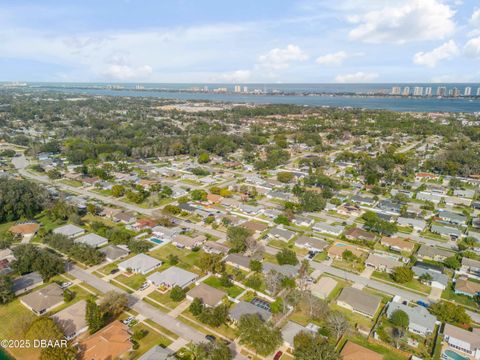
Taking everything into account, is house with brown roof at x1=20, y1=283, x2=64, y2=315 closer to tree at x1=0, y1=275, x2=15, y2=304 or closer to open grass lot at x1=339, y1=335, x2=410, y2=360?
tree at x1=0, y1=275, x2=15, y2=304

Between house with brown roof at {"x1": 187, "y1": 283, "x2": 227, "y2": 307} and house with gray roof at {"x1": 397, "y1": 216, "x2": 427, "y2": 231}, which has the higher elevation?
house with gray roof at {"x1": 397, "y1": 216, "x2": 427, "y2": 231}

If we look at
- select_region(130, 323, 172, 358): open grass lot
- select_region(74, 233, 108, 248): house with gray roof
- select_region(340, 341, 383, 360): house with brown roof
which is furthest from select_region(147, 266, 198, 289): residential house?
select_region(340, 341, 383, 360): house with brown roof

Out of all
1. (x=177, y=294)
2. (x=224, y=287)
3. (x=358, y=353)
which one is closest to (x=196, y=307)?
(x=177, y=294)

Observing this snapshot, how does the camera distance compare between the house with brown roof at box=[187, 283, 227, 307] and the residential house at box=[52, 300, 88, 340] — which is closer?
the residential house at box=[52, 300, 88, 340]

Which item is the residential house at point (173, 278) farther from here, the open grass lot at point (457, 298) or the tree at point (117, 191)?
the tree at point (117, 191)

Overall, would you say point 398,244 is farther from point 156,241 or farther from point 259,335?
point 156,241

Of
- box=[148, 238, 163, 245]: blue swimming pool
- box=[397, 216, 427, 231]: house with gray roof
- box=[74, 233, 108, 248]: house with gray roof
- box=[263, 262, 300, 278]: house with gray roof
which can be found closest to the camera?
box=[263, 262, 300, 278]: house with gray roof

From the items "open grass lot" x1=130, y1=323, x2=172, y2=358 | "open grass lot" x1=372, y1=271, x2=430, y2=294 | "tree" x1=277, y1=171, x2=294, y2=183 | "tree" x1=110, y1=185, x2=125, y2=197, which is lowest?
"open grass lot" x1=130, y1=323, x2=172, y2=358

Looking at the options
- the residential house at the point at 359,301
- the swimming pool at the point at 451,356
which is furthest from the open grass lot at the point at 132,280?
the swimming pool at the point at 451,356
